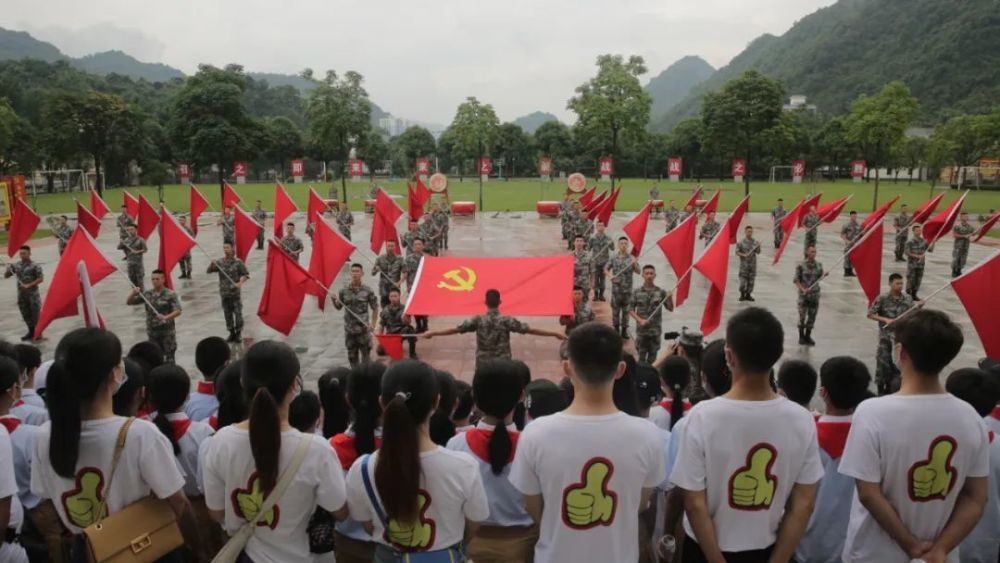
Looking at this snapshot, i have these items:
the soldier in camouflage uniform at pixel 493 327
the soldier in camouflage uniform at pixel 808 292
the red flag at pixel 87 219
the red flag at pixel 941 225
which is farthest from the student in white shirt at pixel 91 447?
the red flag at pixel 941 225

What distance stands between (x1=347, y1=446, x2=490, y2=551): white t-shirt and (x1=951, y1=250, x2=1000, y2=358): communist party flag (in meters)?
5.85

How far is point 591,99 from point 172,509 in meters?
41.6

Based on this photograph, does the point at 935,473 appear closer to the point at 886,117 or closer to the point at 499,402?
the point at 499,402

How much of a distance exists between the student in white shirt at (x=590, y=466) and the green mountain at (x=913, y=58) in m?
87.6

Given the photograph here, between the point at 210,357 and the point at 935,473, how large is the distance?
4.80 m

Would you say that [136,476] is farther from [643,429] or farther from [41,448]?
[643,429]

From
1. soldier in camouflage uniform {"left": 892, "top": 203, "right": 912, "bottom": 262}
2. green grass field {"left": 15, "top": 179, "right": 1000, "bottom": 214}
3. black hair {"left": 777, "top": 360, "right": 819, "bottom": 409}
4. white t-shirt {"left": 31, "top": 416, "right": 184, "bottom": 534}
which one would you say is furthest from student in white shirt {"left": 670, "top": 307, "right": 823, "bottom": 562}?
green grass field {"left": 15, "top": 179, "right": 1000, "bottom": 214}

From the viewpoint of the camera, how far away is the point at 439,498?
2.91 meters

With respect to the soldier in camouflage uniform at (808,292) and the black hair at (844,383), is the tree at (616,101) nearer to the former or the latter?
the soldier in camouflage uniform at (808,292)

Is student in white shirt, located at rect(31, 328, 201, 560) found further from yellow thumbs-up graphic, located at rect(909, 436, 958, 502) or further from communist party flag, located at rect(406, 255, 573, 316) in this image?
communist party flag, located at rect(406, 255, 573, 316)

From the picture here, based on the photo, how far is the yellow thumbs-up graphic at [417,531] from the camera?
290cm

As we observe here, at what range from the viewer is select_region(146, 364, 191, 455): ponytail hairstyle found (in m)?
4.22

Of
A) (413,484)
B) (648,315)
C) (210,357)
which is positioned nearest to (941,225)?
(648,315)

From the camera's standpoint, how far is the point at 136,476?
310cm
